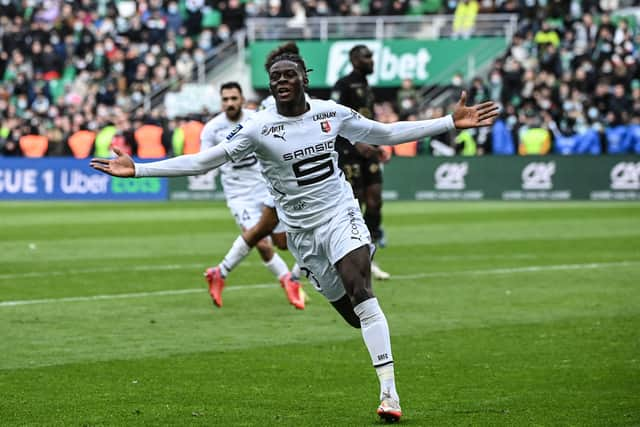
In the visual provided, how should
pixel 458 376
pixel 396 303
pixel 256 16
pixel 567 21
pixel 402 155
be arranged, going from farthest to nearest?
pixel 256 16 < pixel 567 21 < pixel 402 155 < pixel 396 303 < pixel 458 376

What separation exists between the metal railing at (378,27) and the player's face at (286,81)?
30.1m

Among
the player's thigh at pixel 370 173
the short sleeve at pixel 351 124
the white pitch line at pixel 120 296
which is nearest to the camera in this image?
the short sleeve at pixel 351 124

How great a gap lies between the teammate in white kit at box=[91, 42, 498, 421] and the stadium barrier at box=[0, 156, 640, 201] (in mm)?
21844

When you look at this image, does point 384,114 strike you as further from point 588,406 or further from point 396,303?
point 588,406

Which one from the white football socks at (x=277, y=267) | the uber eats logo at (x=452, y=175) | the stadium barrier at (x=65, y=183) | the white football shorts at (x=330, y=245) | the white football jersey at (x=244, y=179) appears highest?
the white football shorts at (x=330, y=245)

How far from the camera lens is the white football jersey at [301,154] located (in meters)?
8.00

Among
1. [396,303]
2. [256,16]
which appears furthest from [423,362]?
[256,16]

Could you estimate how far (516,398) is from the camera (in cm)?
804

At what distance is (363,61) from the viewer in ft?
47.6

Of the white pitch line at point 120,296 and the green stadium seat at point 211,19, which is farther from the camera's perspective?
the green stadium seat at point 211,19

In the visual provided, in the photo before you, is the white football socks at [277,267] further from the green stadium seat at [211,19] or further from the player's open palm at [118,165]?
the green stadium seat at [211,19]

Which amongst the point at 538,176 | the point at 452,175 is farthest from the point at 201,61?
the point at 538,176

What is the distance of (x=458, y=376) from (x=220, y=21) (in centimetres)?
3424

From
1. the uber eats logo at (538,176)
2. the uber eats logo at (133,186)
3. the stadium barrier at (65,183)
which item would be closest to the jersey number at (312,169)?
the uber eats logo at (538,176)
